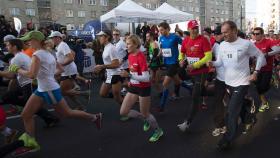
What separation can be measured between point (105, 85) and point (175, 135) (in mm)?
2041

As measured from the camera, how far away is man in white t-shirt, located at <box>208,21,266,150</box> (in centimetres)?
488

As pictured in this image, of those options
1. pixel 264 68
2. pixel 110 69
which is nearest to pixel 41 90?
pixel 110 69

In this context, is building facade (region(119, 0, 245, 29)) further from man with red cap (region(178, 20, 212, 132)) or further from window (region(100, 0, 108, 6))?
man with red cap (region(178, 20, 212, 132))

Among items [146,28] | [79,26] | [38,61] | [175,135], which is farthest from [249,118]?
[79,26]

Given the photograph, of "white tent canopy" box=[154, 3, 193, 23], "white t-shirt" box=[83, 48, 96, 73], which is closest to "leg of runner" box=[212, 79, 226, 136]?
"white t-shirt" box=[83, 48, 96, 73]

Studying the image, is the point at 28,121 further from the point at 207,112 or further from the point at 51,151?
the point at 207,112

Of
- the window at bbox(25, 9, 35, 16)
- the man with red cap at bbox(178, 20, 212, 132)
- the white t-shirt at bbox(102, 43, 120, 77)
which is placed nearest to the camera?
the man with red cap at bbox(178, 20, 212, 132)

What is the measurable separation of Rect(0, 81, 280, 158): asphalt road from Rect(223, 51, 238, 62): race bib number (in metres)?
1.30

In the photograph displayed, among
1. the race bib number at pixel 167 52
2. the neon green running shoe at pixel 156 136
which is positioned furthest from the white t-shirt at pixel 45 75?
the race bib number at pixel 167 52

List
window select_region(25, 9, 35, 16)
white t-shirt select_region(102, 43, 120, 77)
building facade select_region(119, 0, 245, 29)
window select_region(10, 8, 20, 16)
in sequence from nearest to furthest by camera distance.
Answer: white t-shirt select_region(102, 43, 120, 77)
window select_region(10, 8, 20, 16)
window select_region(25, 9, 35, 16)
building facade select_region(119, 0, 245, 29)

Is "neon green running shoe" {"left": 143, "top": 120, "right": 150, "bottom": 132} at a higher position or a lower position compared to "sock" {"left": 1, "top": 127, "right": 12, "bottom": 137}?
lower

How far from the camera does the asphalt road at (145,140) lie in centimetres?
500

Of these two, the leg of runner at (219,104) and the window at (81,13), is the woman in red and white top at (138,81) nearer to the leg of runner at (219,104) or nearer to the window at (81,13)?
the leg of runner at (219,104)

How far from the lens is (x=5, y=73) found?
5.57 metres
